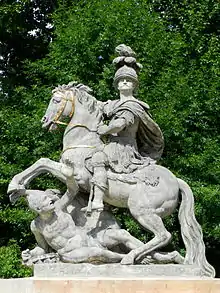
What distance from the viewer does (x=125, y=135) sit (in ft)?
24.6

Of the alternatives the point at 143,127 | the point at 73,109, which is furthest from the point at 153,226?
the point at 73,109

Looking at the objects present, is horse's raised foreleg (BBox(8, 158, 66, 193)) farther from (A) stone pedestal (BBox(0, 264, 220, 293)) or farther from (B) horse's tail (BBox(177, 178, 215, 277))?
(B) horse's tail (BBox(177, 178, 215, 277))

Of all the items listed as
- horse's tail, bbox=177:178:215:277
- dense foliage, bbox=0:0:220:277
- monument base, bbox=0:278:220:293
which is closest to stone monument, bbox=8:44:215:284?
horse's tail, bbox=177:178:215:277

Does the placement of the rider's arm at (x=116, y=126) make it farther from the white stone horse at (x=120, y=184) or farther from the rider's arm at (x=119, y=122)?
the white stone horse at (x=120, y=184)

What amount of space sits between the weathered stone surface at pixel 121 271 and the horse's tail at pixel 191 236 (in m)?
0.14

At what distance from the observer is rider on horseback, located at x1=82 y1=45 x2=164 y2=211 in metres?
7.18

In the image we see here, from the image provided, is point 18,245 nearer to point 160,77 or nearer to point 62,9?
point 160,77

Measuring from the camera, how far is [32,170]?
23.9 feet

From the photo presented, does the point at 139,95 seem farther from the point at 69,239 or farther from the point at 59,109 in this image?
the point at 69,239

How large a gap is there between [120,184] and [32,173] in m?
0.97

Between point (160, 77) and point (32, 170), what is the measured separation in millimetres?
7031

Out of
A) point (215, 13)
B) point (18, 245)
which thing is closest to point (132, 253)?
point (18, 245)

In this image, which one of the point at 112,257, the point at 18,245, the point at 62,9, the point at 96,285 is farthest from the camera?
the point at 62,9

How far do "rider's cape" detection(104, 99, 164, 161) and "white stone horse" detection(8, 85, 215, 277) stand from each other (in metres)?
0.21
